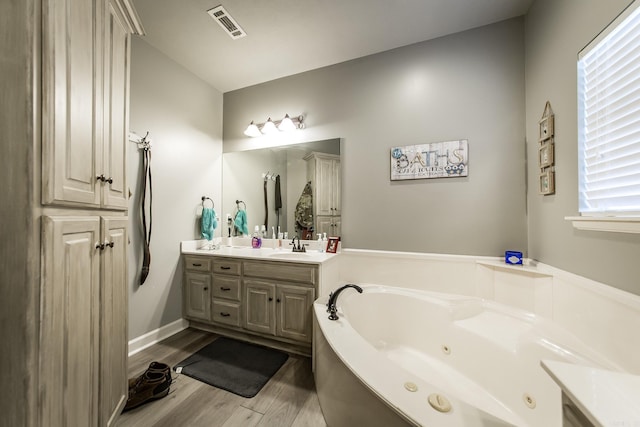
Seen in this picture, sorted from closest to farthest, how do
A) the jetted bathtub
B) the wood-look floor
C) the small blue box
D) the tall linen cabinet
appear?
the tall linen cabinet → the jetted bathtub → the wood-look floor → the small blue box

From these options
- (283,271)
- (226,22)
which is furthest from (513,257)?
(226,22)

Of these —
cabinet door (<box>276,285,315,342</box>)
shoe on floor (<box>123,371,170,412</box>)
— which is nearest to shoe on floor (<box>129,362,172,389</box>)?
shoe on floor (<box>123,371,170,412</box>)

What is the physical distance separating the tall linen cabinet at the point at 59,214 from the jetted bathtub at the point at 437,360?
3.51ft

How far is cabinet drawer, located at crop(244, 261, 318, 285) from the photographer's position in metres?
1.91

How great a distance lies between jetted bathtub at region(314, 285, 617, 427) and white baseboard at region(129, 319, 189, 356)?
1.66 metres

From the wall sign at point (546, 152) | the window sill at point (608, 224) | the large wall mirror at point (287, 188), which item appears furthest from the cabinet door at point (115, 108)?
the wall sign at point (546, 152)

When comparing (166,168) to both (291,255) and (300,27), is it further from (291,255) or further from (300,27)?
(300,27)

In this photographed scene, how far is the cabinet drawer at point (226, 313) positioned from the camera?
2.16 m

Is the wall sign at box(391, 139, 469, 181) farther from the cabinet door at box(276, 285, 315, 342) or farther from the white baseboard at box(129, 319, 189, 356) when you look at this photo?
the white baseboard at box(129, 319, 189, 356)

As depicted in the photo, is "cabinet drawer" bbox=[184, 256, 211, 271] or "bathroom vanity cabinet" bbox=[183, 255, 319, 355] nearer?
"bathroom vanity cabinet" bbox=[183, 255, 319, 355]

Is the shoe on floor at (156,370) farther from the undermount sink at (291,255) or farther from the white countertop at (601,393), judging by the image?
the white countertop at (601,393)

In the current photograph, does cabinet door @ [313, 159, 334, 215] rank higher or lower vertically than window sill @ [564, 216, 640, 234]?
higher

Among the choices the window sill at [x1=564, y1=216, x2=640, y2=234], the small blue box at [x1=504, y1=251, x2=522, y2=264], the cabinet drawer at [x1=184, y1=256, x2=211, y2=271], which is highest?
the window sill at [x1=564, y1=216, x2=640, y2=234]

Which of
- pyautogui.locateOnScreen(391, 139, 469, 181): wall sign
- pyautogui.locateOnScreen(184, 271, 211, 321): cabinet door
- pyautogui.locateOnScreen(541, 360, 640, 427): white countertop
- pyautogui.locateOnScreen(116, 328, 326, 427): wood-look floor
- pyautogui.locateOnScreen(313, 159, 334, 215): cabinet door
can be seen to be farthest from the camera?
pyautogui.locateOnScreen(313, 159, 334, 215): cabinet door
